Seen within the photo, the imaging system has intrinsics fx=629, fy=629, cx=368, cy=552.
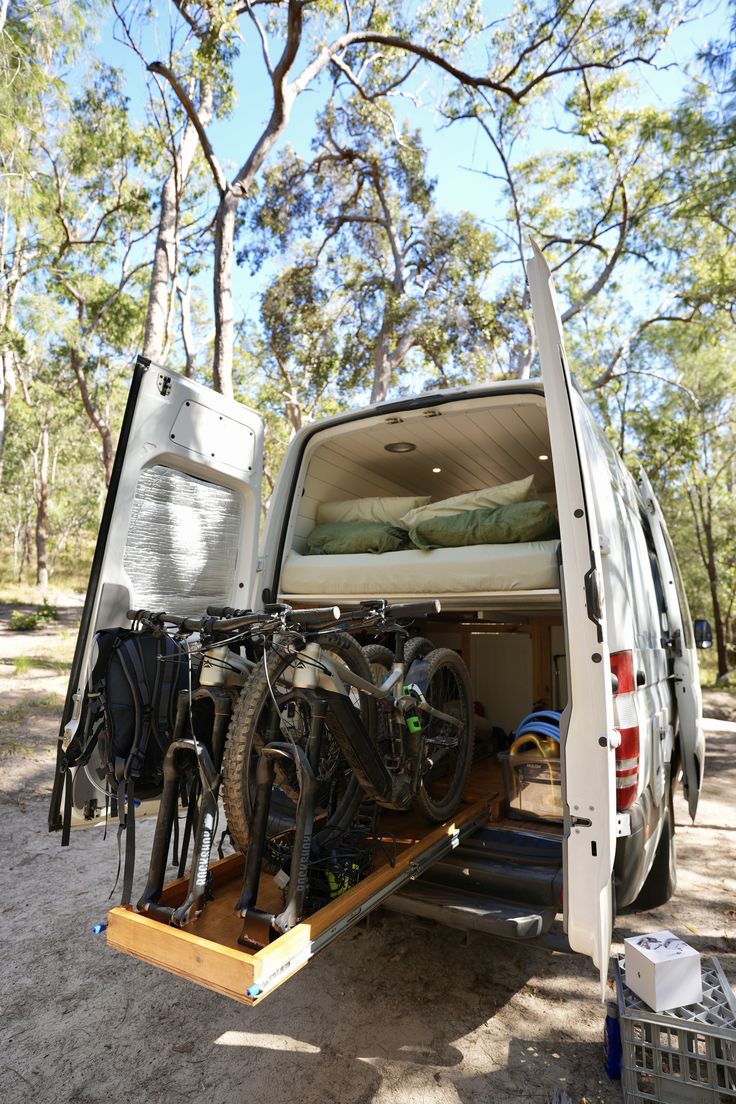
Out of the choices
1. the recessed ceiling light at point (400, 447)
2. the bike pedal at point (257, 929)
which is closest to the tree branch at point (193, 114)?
the recessed ceiling light at point (400, 447)

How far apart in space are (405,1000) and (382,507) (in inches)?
97.4

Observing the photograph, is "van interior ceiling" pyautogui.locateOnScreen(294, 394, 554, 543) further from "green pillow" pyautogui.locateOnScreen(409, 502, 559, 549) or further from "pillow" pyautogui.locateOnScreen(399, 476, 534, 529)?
"green pillow" pyautogui.locateOnScreen(409, 502, 559, 549)

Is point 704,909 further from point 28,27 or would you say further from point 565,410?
point 28,27

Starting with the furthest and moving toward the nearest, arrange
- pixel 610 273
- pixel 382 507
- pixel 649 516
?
pixel 610 273, pixel 649 516, pixel 382 507

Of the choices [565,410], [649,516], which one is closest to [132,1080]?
[565,410]

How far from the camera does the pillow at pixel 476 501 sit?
344 cm

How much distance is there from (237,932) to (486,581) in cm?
167

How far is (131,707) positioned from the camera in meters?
2.45

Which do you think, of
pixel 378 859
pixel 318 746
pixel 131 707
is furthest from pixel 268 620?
pixel 378 859

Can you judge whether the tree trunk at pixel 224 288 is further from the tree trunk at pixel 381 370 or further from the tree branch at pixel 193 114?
the tree trunk at pixel 381 370

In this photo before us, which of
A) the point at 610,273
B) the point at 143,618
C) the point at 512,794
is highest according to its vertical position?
the point at 610,273

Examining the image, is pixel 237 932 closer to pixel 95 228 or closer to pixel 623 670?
pixel 623 670

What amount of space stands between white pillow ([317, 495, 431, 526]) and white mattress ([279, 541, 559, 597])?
0.45 m

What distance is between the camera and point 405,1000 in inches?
101
